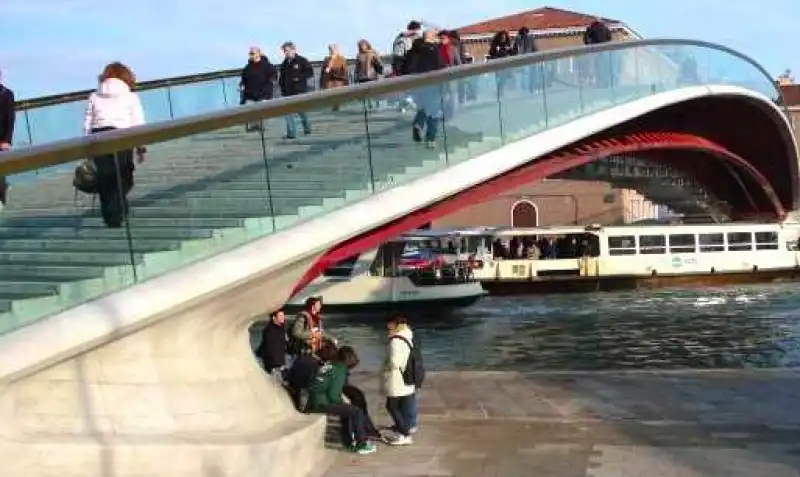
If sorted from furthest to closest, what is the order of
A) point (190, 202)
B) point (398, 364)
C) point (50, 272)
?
point (398, 364) → point (190, 202) → point (50, 272)

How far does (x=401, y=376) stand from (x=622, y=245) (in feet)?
92.0

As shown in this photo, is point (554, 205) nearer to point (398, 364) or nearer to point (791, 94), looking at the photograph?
point (791, 94)

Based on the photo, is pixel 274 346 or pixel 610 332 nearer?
pixel 274 346

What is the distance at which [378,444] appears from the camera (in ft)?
30.3

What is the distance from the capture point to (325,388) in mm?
8828

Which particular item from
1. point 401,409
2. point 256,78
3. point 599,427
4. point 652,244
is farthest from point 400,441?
point 652,244

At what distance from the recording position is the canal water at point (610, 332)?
19.5 m

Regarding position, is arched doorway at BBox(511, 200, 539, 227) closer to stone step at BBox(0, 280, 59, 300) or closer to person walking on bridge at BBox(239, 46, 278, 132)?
person walking on bridge at BBox(239, 46, 278, 132)

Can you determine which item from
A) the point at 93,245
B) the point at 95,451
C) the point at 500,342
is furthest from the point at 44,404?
the point at 500,342

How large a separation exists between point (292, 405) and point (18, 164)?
11.1 feet

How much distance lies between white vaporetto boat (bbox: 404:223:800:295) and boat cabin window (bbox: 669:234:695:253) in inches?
1.3

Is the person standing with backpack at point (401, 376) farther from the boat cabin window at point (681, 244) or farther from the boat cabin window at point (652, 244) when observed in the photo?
the boat cabin window at point (681, 244)

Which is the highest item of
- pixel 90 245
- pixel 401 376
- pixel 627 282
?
pixel 90 245

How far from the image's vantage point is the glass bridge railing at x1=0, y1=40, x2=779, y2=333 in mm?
6691
